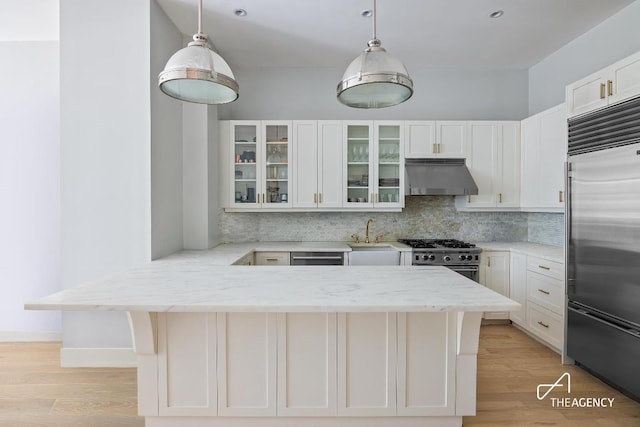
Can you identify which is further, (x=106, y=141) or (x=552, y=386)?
(x=106, y=141)

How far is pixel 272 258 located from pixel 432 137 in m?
2.33

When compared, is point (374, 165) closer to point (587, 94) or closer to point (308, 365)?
point (587, 94)

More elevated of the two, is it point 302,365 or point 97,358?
point 302,365

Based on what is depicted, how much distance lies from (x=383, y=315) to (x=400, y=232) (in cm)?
256

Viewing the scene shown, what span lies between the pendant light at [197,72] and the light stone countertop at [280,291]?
1105 millimetres

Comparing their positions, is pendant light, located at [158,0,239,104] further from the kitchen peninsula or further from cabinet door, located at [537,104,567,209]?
cabinet door, located at [537,104,567,209]

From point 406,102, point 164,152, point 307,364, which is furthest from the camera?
point 406,102

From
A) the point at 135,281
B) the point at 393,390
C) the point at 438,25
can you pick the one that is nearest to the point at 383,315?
the point at 393,390

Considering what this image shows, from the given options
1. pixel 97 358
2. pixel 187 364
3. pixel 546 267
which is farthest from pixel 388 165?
pixel 97 358

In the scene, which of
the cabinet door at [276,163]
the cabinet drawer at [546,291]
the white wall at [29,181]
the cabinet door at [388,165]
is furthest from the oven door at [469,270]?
the white wall at [29,181]

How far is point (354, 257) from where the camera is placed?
381cm

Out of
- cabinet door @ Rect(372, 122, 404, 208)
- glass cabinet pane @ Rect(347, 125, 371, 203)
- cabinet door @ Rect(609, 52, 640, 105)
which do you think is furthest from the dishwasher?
cabinet door @ Rect(609, 52, 640, 105)

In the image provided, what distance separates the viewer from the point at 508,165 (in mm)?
4070

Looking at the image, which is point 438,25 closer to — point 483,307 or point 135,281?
point 483,307
